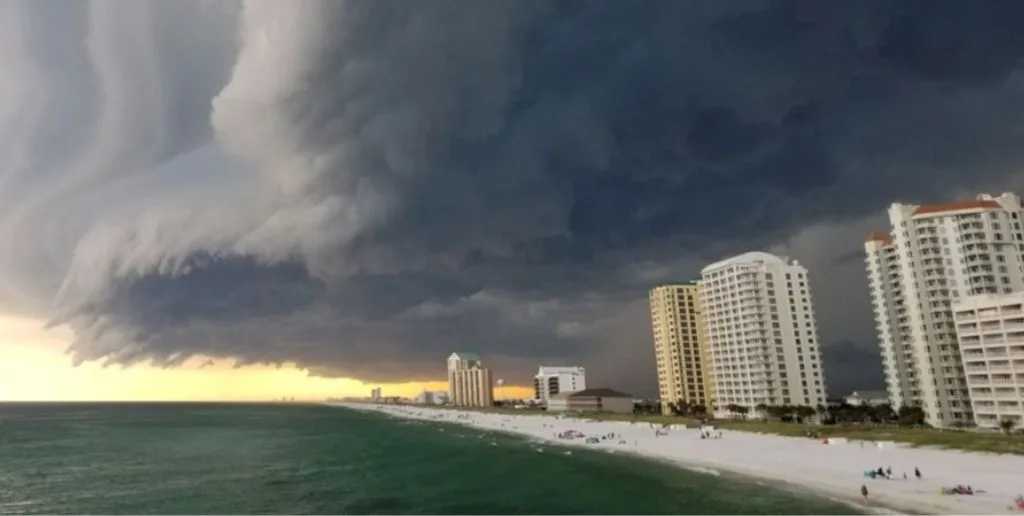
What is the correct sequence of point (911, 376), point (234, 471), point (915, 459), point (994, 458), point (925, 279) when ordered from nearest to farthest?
point (994, 458), point (915, 459), point (234, 471), point (925, 279), point (911, 376)

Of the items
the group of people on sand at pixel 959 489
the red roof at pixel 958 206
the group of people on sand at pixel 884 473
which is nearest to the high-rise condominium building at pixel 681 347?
the red roof at pixel 958 206

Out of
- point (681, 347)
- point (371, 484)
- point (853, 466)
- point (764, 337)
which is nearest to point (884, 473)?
point (853, 466)

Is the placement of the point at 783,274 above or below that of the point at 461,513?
above

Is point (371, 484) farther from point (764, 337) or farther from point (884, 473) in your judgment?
point (764, 337)

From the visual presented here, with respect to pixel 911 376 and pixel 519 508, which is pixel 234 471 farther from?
pixel 911 376

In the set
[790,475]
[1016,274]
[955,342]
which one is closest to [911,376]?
[955,342]

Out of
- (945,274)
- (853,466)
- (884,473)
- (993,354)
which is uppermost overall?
(945,274)
